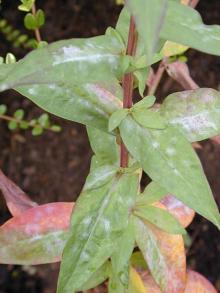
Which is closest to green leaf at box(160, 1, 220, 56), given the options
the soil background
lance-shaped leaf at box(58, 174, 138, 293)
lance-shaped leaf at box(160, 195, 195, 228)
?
lance-shaped leaf at box(58, 174, 138, 293)

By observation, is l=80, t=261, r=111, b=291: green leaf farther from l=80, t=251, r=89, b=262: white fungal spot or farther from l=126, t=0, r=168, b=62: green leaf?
l=126, t=0, r=168, b=62: green leaf

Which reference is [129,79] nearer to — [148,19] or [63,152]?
[148,19]

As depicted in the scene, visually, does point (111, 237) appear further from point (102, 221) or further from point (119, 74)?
point (119, 74)

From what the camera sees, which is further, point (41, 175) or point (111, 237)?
point (41, 175)

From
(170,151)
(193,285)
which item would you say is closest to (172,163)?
(170,151)

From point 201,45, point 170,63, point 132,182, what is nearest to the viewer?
point 201,45

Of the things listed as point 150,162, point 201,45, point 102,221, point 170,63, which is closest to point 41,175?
point 170,63
